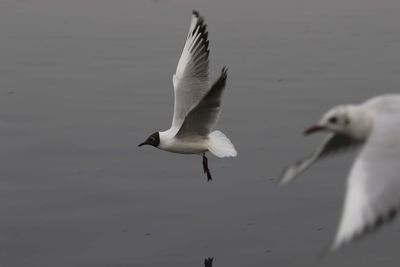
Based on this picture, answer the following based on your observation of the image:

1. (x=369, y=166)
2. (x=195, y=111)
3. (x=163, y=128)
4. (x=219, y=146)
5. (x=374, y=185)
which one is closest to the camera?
(x=374, y=185)

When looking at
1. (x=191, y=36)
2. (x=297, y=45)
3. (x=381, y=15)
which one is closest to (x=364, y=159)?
(x=191, y=36)

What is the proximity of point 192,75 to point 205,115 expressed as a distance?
87 cm

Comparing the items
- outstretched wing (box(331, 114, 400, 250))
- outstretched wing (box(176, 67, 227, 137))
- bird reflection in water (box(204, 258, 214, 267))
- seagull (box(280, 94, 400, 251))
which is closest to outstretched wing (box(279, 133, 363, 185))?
seagull (box(280, 94, 400, 251))

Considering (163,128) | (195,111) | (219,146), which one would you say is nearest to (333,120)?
(195,111)

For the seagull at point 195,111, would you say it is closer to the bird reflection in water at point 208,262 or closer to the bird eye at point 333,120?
the bird reflection in water at point 208,262

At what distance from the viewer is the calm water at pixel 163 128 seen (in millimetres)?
8516

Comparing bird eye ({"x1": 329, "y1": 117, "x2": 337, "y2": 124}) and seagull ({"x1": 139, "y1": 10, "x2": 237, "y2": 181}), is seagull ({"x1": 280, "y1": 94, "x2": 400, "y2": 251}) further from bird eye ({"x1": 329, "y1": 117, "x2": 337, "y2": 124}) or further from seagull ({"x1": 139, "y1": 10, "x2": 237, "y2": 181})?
seagull ({"x1": 139, "y1": 10, "x2": 237, "y2": 181})

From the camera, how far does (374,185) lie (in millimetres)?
4246

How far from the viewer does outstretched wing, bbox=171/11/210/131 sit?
8.76 m

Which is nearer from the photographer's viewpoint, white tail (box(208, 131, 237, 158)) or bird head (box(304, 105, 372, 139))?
bird head (box(304, 105, 372, 139))

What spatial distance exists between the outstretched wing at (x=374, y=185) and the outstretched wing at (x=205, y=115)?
313 centimetres

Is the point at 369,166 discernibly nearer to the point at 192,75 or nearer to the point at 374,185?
the point at 374,185

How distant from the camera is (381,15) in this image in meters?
20.1

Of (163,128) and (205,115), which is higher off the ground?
(163,128)
